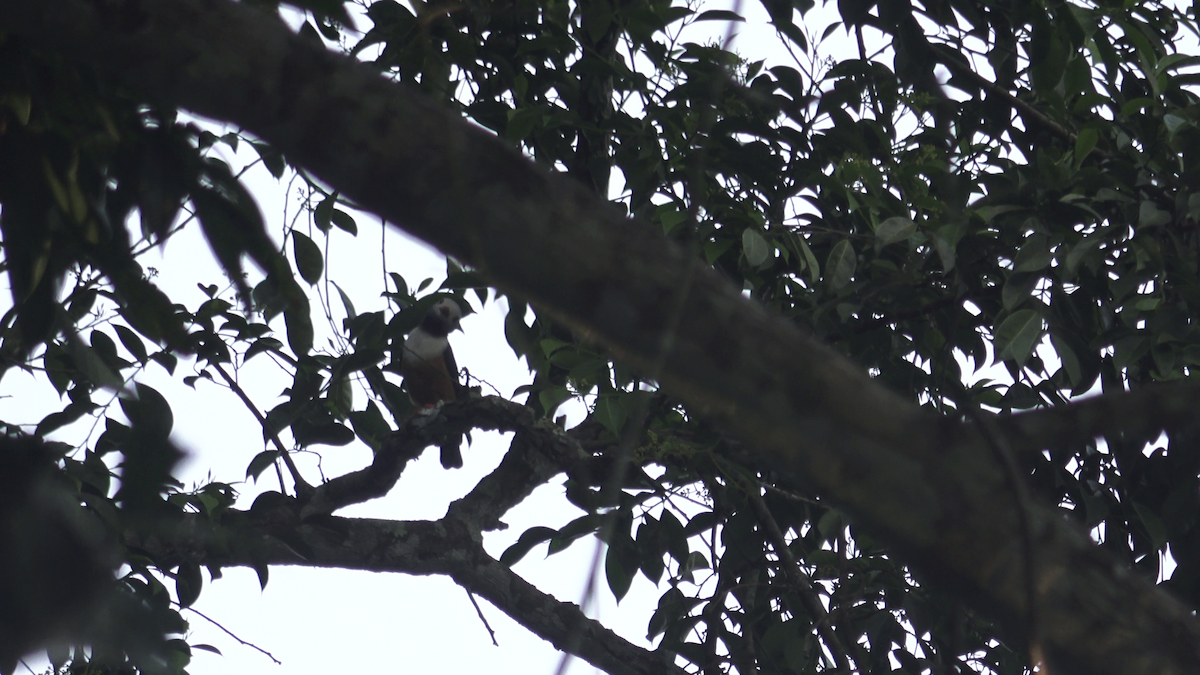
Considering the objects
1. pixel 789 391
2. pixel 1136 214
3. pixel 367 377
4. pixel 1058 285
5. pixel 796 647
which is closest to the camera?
pixel 789 391

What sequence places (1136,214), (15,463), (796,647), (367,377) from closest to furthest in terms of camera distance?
(15,463)
(1136,214)
(796,647)
(367,377)

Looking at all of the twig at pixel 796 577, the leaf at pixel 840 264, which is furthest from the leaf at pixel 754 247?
the twig at pixel 796 577

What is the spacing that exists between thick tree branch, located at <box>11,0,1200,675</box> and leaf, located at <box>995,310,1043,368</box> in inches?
44.5

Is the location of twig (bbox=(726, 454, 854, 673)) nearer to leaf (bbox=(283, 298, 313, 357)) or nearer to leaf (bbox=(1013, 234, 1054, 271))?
leaf (bbox=(1013, 234, 1054, 271))

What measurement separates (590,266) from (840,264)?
1.50 m

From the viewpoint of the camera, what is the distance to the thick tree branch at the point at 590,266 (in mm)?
802

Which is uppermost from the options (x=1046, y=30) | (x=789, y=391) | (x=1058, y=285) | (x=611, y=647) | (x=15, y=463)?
(x=1046, y=30)

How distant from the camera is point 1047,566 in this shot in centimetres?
85

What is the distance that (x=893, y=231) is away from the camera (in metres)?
2.08

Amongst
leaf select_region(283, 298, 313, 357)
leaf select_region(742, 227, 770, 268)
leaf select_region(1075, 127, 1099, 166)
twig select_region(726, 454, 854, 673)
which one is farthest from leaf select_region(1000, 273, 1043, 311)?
leaf select_region(283, 298, 313, 357)

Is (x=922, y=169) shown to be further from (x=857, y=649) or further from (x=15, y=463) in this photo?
(x=15, y=463)

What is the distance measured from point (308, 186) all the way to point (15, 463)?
169 cm

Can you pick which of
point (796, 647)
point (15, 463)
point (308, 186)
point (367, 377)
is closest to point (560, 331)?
point (367, 377)

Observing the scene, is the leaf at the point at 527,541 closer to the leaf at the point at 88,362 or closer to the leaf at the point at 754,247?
the leaf at the point at 754,247
